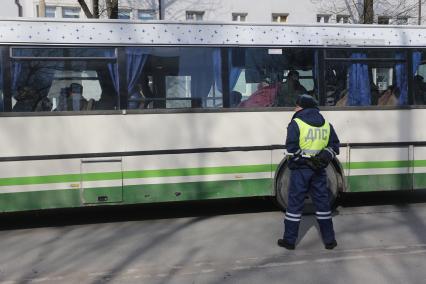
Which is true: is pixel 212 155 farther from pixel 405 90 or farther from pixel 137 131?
pixel 405 90

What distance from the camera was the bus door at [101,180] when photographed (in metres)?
7.06

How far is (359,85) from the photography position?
7984 millimetres

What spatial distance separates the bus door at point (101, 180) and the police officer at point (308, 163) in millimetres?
2414

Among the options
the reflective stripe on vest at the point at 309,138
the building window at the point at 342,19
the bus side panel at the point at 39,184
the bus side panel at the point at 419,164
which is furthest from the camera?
the building window at the point at 342,19

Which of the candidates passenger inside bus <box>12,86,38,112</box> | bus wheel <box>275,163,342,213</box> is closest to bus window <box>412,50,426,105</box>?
bus wheel <box>275,163,342,213</box>

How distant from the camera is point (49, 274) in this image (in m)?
5.49

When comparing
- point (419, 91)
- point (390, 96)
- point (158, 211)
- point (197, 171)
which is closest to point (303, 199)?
point (197, 171)

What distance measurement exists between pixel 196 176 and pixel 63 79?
2.23m

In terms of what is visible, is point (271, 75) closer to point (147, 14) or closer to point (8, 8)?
point (147, 14)

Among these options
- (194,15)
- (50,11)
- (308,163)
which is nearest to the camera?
(308,163)

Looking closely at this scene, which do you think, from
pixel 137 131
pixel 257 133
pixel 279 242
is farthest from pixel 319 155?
pixel 137 131

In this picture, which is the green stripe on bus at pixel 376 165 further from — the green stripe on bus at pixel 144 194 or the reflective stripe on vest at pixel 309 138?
the reflective stripe on vest at pixel 309 138

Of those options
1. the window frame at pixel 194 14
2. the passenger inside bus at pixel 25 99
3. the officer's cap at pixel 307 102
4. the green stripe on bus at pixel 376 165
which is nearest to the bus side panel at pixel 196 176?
the green stripe on bus at pixel 376 165

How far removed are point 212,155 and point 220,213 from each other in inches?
47.5
